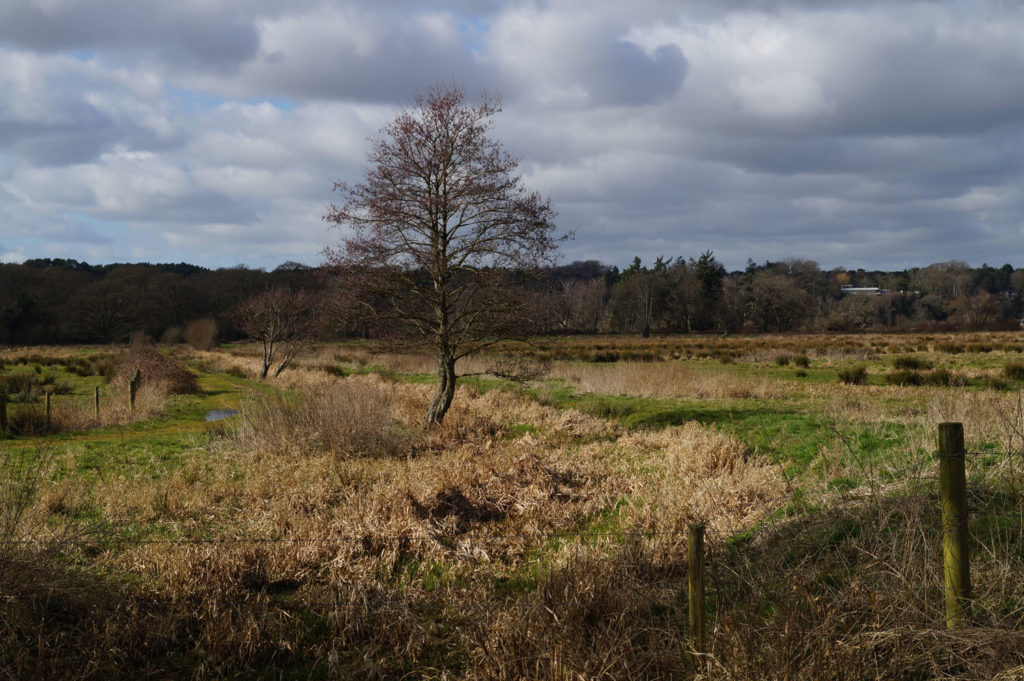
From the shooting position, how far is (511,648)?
4945mm

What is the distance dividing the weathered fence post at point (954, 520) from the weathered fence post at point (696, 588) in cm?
145

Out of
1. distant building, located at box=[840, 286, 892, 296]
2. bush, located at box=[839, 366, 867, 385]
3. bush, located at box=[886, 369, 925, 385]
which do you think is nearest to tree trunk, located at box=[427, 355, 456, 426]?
bush, located at box=[839, 366, 867, 385]

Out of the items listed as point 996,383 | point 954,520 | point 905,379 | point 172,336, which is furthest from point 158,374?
point 172,336

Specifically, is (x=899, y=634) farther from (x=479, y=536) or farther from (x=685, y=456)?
(x=685, y=456)

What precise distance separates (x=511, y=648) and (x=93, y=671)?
305 cm

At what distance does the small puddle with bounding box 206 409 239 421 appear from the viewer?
20703mm

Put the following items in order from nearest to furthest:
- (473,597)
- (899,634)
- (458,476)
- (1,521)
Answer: (899,634) → (1,521) → (473,597) → (458,476)

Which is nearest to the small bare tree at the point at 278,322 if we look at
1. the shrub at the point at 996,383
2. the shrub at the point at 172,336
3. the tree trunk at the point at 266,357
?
the tree trunk at the point at 266,357

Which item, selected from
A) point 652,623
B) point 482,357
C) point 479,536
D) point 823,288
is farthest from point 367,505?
point 823,288

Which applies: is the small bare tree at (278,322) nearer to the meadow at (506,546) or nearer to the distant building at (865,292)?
the meadow at (506,546)

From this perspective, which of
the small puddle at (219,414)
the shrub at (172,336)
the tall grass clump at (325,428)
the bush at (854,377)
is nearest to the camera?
the tall grass clump at (325,428)

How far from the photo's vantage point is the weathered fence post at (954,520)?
403 cm

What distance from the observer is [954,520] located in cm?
405

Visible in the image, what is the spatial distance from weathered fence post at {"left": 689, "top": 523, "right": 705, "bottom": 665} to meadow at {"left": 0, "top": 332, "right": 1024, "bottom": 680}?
0.14m
